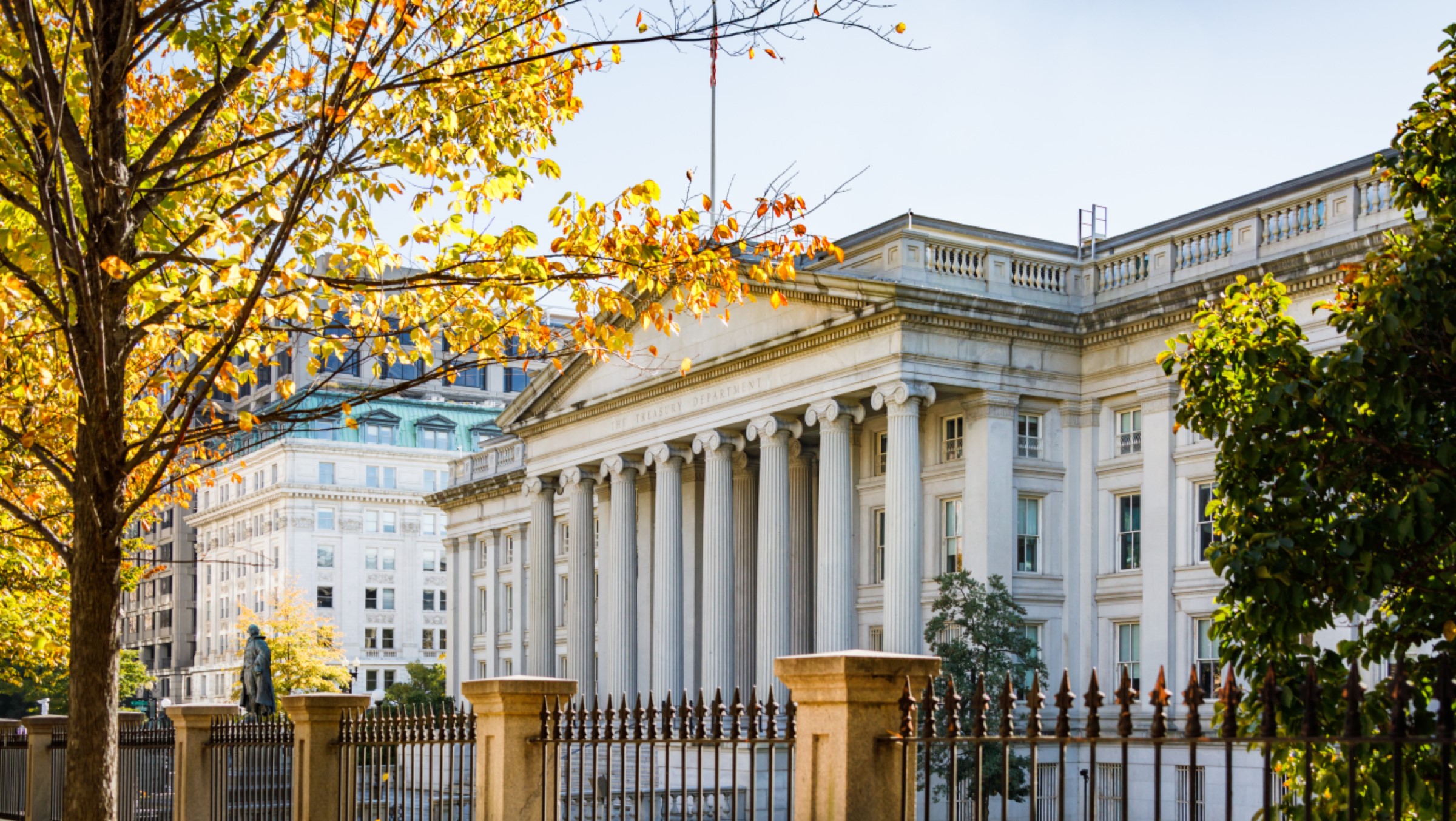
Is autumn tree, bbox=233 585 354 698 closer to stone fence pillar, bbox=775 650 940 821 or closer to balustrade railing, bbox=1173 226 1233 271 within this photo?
balustrade railing, bbox=1173 226 1233 271

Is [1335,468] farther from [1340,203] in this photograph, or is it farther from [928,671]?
[1340,203]

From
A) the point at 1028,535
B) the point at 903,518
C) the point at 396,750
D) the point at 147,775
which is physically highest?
the point at 903,518

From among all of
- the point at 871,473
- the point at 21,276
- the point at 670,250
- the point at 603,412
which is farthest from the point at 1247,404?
the point at 603,412

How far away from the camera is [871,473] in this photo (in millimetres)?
47844

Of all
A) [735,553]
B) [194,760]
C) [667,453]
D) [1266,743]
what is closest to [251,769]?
[194,760]

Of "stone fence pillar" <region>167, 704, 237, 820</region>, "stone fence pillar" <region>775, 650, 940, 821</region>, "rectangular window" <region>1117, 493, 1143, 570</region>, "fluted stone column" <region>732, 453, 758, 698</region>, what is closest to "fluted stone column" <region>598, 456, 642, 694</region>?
"fluted stone column" <region>732, 453, 758, 698</region>

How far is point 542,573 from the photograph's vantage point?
59375 mm

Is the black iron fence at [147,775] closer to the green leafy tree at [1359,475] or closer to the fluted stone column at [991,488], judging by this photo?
the green leafy tree at [1359,475]

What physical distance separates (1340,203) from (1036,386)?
8.85 meters

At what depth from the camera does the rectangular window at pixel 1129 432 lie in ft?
140

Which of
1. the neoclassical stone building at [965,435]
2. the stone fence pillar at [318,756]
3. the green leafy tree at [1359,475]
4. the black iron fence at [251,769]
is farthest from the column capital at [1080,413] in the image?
the green leafy tree at [1359,475]

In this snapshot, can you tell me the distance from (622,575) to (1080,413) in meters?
16.7

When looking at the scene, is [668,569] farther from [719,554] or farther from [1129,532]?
[1129,532]

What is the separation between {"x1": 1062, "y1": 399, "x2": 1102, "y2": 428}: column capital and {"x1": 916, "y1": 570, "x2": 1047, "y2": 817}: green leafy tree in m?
5.42
